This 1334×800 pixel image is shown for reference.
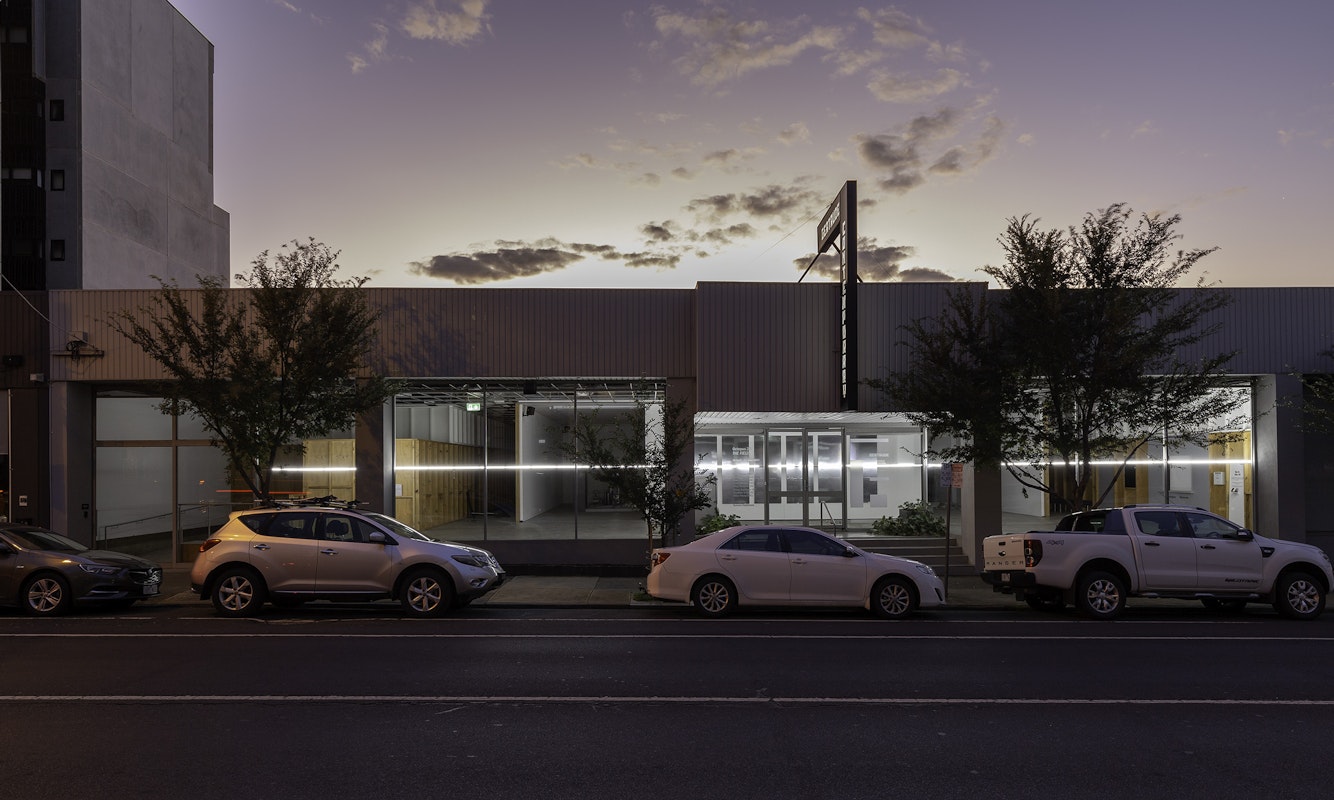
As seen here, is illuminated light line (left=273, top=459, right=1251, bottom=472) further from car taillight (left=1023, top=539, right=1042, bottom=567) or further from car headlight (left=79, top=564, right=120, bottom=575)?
car headlight (left=79, top=564, right=120, bottom=575)

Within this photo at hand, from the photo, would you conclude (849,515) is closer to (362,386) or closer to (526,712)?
(362,386)

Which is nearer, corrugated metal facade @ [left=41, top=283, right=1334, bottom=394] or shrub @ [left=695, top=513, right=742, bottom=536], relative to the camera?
corrugated metal facade @ [left=41, top=283, right=1334, bottom=394]

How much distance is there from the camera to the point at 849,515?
23.8 m

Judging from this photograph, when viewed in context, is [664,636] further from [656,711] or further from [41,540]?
[41,540]

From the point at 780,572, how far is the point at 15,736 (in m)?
9.65

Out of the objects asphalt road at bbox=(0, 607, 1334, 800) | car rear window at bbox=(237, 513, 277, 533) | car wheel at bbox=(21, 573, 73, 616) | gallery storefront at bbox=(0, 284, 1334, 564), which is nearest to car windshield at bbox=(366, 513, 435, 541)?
car rear window at bbox=(237, 513, 277, 533)

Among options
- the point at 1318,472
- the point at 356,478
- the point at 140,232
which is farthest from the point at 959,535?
the point at 140,232

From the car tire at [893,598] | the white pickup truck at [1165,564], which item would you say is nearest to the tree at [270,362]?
the car tire at [893,598]

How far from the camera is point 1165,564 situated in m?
15.3

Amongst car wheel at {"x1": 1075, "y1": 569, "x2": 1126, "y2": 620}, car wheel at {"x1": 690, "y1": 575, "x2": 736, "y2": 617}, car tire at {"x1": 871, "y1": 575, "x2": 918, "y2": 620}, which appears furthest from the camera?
car wheel at {"x1": 1075, "y1": 569, "x2": 1126, "y2": 620}

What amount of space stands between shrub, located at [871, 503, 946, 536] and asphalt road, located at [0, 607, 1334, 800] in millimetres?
8791

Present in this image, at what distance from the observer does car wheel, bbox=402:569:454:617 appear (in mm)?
14719

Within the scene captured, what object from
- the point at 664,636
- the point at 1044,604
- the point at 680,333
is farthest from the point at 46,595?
the point at 1044,604

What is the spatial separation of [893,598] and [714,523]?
26.2ft
